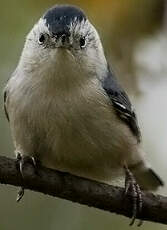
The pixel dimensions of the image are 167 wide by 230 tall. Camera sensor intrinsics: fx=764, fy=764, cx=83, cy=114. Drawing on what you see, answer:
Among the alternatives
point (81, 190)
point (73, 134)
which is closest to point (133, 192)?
point (81, 190)

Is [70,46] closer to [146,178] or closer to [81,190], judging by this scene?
[81,190]

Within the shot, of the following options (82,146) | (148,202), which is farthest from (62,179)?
(148,202)

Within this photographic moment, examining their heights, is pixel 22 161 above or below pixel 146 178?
above

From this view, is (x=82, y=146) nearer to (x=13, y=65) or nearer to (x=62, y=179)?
(x=62, y=179)

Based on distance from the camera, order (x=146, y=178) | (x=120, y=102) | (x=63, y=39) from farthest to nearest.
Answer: (x=146, y=178) < (x=120, y=102) < (x=63, y=39)

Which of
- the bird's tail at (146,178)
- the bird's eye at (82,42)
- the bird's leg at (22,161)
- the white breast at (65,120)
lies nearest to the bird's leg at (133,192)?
the white breast at (65,120)

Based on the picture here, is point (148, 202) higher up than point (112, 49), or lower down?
lower down

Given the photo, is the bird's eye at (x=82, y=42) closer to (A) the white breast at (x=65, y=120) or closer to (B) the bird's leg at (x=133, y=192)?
(A) the white breast at (x=65, y=120)
